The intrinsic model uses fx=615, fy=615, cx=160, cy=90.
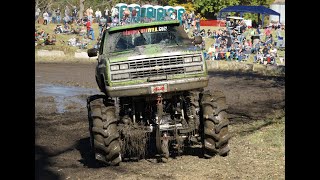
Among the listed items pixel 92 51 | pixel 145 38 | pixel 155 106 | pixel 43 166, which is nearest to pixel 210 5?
pixel 145 38

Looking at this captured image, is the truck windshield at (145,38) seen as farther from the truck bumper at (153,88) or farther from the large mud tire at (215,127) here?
the large mud tire at (215,127)

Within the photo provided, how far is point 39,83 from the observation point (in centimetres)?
2611

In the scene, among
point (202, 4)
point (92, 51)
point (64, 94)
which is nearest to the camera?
point (92, 51)

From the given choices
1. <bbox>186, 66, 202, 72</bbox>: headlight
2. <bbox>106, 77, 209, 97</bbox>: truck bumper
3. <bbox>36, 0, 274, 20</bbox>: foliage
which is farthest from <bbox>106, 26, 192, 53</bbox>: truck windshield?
<bbox>36, 0, 274, 20</bbox>: foliage

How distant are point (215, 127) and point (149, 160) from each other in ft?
4.50

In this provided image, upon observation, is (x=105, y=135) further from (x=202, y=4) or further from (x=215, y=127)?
(x=202, y=4)

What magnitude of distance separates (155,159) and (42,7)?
48818 mm

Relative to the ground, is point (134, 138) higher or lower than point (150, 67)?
lower

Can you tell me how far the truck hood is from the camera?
10.7m

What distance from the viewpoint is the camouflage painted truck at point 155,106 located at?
1052cm

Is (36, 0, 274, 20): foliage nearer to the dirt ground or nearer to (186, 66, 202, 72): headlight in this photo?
the dirt ground

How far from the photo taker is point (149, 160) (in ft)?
36.3
